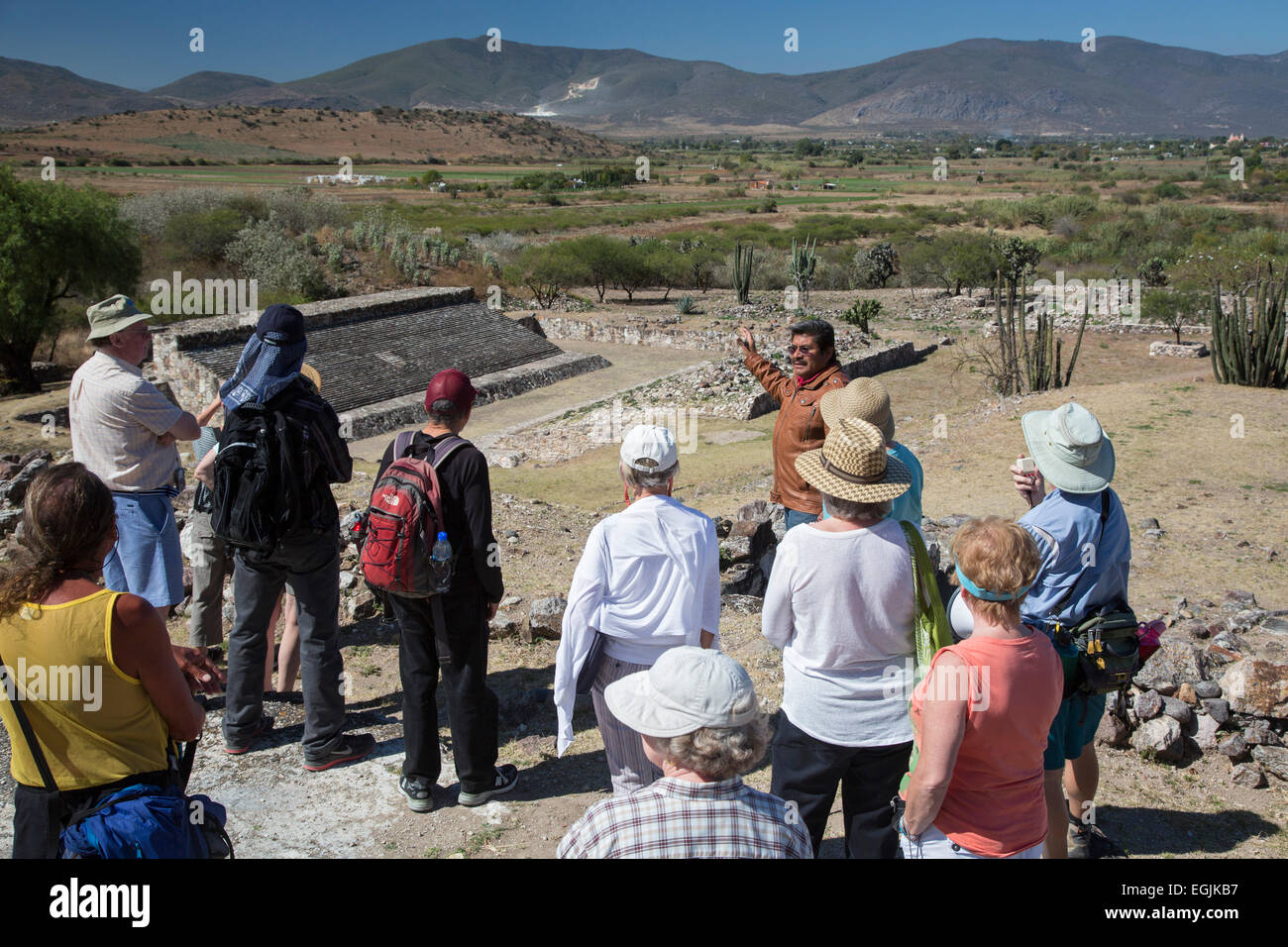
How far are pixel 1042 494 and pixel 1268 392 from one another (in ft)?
35.3

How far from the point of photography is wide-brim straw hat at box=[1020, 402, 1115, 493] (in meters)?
3.02

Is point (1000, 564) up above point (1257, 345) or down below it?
below

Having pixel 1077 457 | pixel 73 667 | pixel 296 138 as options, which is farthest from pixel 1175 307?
pixel 296 138

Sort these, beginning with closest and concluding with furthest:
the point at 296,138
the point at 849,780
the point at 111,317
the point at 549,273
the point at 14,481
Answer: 1. the point at 849,780
2. the point at 111,317
3. the point at 14,481
4. the point at 549,273
5. the point at 296,138

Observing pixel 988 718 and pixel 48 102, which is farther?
pixel 48 102

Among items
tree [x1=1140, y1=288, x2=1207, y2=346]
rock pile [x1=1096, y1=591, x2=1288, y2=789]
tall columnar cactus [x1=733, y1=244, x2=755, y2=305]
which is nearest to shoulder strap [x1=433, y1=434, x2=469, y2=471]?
rock pile [x1=1096, y1=591, x2=1288, y2=789]

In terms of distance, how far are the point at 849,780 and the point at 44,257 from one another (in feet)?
70.3

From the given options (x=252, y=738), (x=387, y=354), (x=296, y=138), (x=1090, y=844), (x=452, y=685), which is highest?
(x=296, y=138)

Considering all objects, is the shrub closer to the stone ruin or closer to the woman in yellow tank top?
the stone ruin

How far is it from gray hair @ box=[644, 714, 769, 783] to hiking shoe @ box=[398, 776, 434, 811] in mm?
2004

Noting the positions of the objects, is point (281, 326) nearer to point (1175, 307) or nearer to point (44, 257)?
point (44, 257)

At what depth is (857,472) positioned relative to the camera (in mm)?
2680

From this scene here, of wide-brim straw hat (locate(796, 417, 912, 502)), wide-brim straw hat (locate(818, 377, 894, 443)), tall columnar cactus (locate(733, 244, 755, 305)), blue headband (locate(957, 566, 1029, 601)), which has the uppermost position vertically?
tall columnar cactus (locate(733, 244, 755, 305))

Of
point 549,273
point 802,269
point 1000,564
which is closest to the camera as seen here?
point 1000,564
